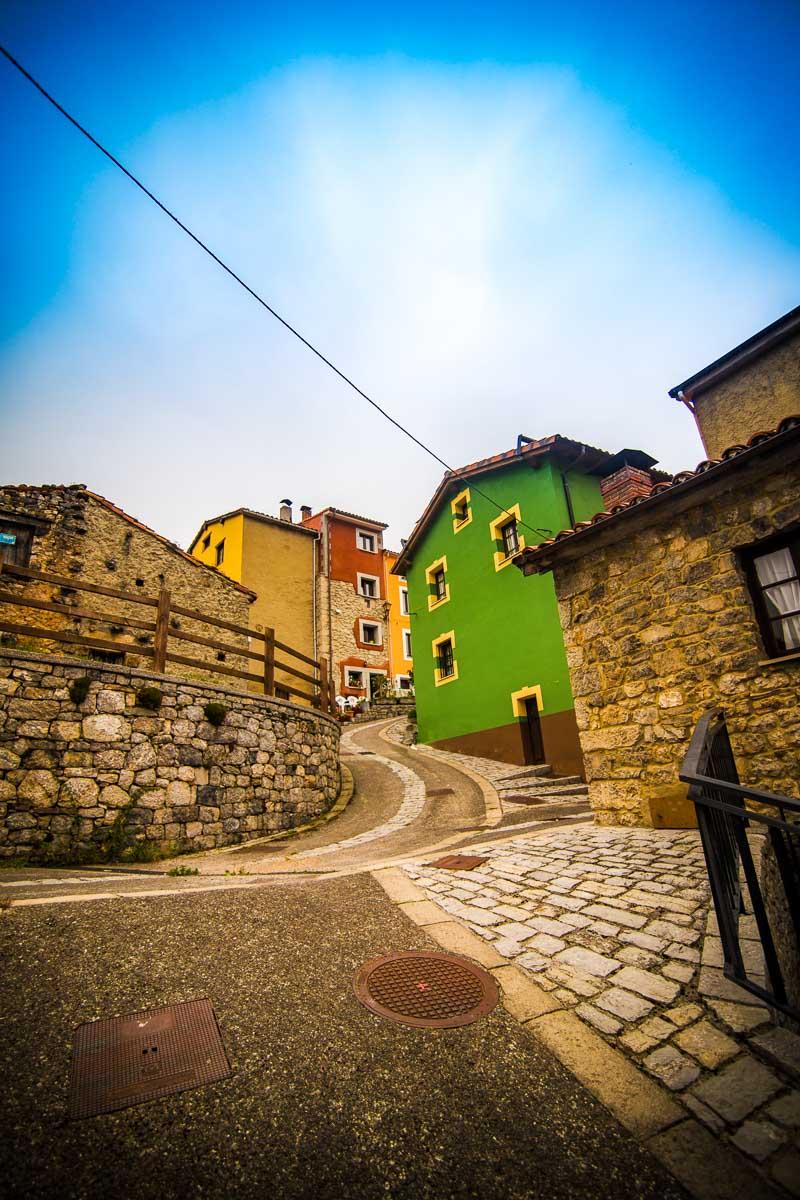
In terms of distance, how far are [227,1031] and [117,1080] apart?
0.45 metres

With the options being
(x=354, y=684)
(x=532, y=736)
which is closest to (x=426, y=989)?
(x=532, y=736)

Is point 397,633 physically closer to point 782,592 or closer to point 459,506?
point 459,506

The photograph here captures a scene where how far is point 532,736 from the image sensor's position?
1377cm

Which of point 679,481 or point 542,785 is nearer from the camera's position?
point 679,481

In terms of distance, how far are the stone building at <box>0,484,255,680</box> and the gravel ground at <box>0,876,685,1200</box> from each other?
10.7m

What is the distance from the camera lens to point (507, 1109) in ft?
5.96

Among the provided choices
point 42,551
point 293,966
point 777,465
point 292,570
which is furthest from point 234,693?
point 292,570

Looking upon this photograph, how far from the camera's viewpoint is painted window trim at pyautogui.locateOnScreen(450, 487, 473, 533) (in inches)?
662

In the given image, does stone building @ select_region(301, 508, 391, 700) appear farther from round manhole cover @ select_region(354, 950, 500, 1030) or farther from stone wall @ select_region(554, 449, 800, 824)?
round manhole cover @ select_region(354, 950, 500, 1030)

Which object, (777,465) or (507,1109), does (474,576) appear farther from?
(507,1109)

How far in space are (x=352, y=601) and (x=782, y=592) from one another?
75.0ft

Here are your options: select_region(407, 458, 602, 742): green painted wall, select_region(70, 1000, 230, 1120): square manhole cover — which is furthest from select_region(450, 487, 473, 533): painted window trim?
select_region(70, 1000, 230, 1120): square manhole cover

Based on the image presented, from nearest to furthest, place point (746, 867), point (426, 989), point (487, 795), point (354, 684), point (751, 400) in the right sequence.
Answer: point (746, 867) → point (426, 989) → point (751, 400) → point (487, 795) → point (354, 684)

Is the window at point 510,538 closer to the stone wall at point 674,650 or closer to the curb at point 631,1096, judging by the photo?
the stone wall at point 674,650
